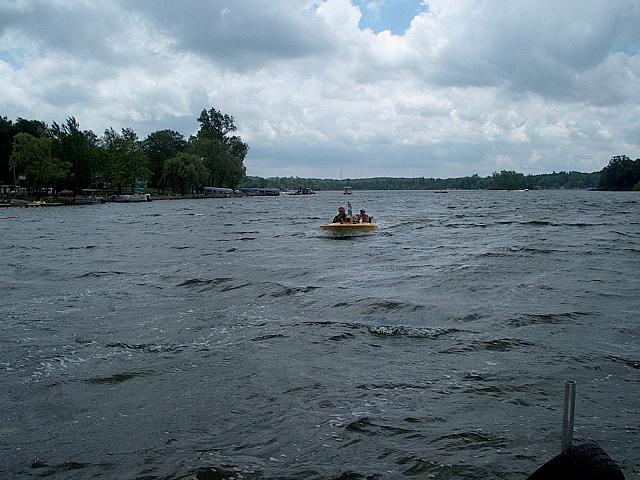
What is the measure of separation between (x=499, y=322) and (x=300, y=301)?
500 cm

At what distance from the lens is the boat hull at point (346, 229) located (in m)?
32.4

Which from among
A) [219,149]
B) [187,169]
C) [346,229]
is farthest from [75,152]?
[346,229]

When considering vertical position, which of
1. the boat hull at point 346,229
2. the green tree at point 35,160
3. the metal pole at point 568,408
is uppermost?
the green tree at point 35,160

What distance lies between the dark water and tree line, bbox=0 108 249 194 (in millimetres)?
77650

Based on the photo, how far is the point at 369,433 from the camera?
6754 millimetres

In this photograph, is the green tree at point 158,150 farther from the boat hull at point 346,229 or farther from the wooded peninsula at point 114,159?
the boat hull at point 346,229

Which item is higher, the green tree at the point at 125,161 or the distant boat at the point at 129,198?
the green tree at the point at 125,161

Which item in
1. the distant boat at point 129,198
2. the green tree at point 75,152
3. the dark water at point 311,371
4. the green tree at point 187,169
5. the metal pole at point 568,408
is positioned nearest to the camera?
the metal pole at point 568,408

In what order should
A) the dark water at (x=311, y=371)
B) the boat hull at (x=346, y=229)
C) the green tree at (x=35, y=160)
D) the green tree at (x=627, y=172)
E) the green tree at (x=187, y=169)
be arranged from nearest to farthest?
1. the dark water at (x=311, y=371)
2. the boat hull at (x=346, y=229)
3. the green tree at (x=35, y=160)
4. the green tree at (x=187, y=169)
5. the green tree at (x=627, y=172)

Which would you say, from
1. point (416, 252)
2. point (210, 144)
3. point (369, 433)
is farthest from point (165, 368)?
point (210, 144)

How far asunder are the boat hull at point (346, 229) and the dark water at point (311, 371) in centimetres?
1292

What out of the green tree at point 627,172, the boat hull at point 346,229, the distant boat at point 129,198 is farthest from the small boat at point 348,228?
the green tree at point 627,172

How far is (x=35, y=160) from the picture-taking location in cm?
8706

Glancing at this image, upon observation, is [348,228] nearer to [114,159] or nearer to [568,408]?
[568,408]
